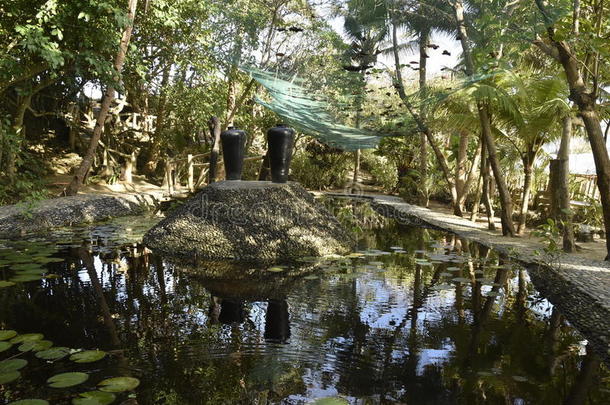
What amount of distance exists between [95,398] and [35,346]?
551mm

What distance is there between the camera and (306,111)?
6.41 m

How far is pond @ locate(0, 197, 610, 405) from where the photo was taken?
1.58m

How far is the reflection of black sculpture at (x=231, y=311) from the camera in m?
2.29

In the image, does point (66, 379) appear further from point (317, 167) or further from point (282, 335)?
point (317, 167)

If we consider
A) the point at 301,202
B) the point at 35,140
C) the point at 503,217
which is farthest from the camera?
the point at 35,140

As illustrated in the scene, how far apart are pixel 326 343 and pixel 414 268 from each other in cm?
174

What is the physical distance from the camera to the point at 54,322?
215cm

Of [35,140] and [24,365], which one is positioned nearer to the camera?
[24,365]

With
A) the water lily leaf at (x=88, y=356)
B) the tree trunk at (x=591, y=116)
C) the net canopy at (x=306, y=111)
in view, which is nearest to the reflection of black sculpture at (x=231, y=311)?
the water lily leaf at (x=88, y=356)

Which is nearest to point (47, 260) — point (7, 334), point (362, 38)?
point (7, 334)

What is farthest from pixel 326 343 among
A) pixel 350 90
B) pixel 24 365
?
pixel 350 90

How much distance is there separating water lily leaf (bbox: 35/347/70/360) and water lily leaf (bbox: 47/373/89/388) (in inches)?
6.8

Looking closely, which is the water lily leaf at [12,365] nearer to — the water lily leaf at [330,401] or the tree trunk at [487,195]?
the water lily leaf at [330,401]

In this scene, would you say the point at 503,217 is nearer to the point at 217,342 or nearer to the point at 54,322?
the point at 217,342
